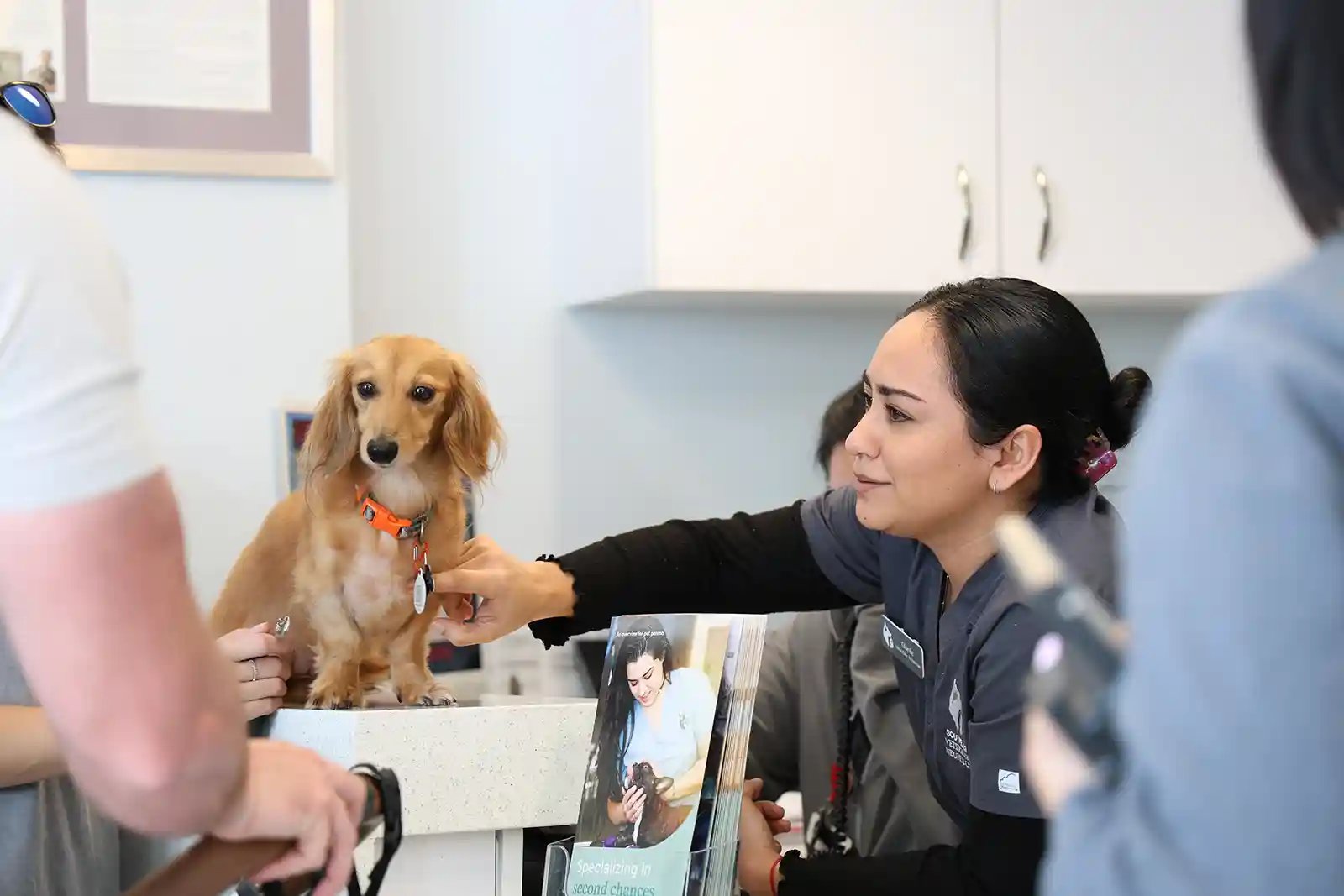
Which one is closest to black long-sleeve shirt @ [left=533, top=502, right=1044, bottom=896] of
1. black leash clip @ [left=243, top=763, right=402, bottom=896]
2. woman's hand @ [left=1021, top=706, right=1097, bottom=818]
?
black leash clip @ [left=243, top=763, right=402, bottom=896]

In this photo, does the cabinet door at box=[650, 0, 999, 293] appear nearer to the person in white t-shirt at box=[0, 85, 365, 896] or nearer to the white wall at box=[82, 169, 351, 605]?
the white wall at box=[82, 169, 351, 605]

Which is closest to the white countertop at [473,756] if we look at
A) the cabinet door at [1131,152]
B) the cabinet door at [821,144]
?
the cabinet door at [821,144]

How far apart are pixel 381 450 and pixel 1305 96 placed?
3.29 feet

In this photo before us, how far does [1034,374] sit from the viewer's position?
4.63ft

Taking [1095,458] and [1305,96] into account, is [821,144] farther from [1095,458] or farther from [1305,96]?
[1305,96]

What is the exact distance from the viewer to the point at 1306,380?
18.5 inches

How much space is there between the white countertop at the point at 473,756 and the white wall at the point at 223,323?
2.07ft

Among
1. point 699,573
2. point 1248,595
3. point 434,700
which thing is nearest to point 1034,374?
point 699,573

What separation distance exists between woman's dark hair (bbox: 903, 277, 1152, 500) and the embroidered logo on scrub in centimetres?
24

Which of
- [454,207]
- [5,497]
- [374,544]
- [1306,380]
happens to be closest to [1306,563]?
[1306,380]

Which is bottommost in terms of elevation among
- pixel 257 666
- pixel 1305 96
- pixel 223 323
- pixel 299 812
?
pixel 257 666

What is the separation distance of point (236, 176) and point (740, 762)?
1.12 metres

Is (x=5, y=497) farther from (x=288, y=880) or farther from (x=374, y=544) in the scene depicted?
(x=374, y=544)

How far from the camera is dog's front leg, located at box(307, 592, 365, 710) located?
4.47 ft
